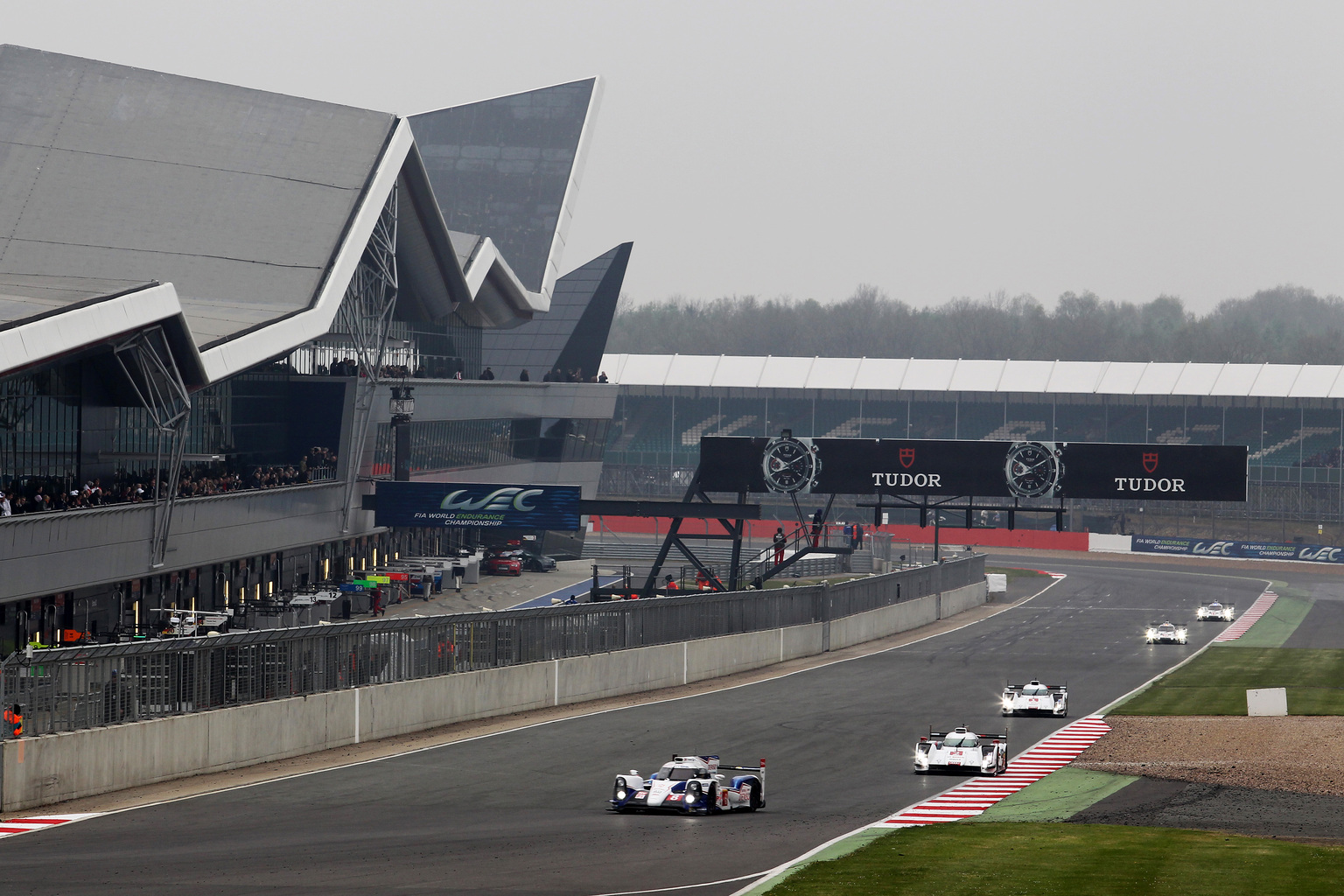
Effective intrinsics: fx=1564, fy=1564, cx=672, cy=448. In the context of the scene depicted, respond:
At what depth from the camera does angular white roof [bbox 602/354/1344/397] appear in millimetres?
136375

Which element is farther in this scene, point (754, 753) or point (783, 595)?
point (783, 595)

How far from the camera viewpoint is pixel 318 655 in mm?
37094

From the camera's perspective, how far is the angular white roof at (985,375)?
136375 millimetres

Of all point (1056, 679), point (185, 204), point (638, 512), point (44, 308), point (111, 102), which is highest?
point (111, 102)

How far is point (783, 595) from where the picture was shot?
6388cm

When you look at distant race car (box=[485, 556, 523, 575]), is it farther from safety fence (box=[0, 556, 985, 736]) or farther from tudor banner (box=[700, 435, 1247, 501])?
safety fence (box=[0, 556, 985, 736])

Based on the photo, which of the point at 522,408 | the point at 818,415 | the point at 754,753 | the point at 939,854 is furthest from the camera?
the point at 818,415

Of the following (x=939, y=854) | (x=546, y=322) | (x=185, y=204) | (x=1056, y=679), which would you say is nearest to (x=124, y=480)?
(x=185, y=204)

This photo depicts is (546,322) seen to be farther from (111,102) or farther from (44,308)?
(44,308)

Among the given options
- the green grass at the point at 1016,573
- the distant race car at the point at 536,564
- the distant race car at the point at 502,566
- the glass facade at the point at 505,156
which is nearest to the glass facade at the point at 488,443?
the distant race car at the point at 502,566

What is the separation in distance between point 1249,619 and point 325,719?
2444 inches

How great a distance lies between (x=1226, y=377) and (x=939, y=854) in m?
123

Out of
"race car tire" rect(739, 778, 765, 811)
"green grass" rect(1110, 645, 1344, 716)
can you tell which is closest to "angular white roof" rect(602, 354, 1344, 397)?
"green grass" rect(1110, 645, 1344, 716)

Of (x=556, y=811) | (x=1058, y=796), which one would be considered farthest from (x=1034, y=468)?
(x=556, y=811)
